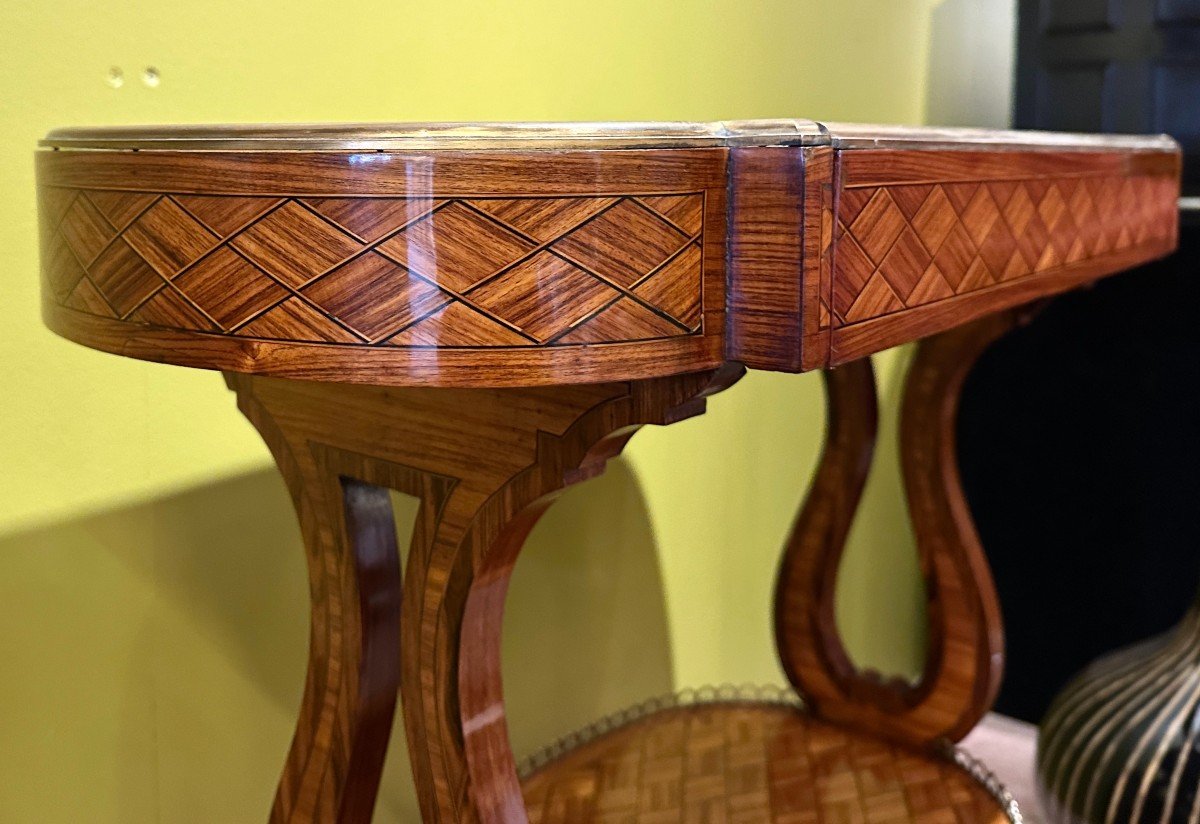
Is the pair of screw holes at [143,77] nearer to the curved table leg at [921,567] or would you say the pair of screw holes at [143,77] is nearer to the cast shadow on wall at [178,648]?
the cast shadow on wall at [178,648]

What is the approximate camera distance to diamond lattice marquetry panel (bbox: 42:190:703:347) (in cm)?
54

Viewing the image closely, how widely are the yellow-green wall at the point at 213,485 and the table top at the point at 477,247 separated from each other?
300 millimetres

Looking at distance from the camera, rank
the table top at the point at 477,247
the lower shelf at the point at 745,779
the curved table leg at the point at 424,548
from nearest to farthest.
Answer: the table top at the point at 477,247, the curved table leg at the point at 424,548, the lower shelf at the point at 745,779

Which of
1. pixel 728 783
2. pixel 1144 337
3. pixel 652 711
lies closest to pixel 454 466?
pixel 728 783

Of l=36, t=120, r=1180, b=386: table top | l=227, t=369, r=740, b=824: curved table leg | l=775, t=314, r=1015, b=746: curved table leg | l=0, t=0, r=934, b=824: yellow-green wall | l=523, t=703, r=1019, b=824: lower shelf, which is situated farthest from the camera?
l=775, t=314, r=1015, b=746: curved table leg

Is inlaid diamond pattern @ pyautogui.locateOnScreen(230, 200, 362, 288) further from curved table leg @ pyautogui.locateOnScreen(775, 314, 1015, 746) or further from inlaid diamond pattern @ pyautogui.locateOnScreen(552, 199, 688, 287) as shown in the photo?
curved table leg @ pyautogui.locateOnScreen(775, 314, 1015, 746)

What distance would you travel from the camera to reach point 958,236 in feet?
2.46

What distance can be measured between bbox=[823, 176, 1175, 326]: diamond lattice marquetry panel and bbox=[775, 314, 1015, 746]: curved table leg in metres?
0.29

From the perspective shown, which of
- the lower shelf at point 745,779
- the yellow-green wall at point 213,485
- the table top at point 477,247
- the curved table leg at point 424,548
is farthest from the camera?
the lower shelf at point 745,779

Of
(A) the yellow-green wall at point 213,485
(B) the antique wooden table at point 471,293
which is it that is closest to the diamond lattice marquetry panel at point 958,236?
(B) the antique wooden table at point 471,293

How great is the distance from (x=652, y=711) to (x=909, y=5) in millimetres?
1189

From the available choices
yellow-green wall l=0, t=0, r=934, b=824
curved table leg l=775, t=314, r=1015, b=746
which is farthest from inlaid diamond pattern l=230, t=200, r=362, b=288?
curved table leg l=775, t=314, r=1015, b=746

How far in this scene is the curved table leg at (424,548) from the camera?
2.28ft

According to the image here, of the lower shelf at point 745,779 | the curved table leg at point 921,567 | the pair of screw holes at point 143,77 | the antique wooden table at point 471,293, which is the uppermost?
the pair of screw holes at point 143,77
